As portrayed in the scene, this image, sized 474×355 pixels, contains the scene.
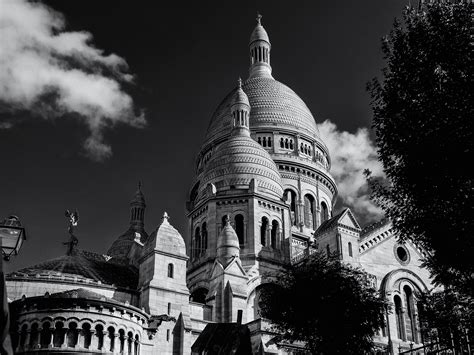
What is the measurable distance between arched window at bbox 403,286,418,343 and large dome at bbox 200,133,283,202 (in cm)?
1376

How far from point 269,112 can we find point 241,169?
63.8 ft

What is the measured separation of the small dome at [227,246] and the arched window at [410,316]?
13.7 meters

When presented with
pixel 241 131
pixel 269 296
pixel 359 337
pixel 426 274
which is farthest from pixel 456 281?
pixel 241 131

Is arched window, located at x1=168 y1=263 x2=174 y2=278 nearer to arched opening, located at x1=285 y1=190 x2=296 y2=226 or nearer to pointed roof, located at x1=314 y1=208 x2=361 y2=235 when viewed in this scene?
pointed roof, located at x1=314 y1=208 x2=361 y2=235

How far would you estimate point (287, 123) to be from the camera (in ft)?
217

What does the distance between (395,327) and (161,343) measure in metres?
18.2

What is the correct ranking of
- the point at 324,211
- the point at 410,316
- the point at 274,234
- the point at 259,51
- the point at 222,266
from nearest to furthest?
1. the point at 222,266
2. the point at 410,316
3. the point at 274,234
4. the point at 324,211
5. the point at 259,51

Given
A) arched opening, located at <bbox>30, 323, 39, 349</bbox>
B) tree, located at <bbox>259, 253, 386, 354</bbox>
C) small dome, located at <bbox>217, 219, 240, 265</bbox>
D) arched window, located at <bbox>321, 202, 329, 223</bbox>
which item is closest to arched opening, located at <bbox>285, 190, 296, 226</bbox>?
arched window, located at <bbox>321, 202, 329, 223</bbox>

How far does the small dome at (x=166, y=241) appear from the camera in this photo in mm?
35250

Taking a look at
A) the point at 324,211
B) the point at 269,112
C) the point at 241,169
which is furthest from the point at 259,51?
the point at 241,169

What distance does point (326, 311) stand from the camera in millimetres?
30266

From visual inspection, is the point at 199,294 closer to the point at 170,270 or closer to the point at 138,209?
the point at 170,270

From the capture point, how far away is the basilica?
93.9ft

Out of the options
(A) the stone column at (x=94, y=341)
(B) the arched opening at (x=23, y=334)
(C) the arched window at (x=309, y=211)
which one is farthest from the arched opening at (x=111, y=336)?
(C) the arched window at (x=309, y=211)
